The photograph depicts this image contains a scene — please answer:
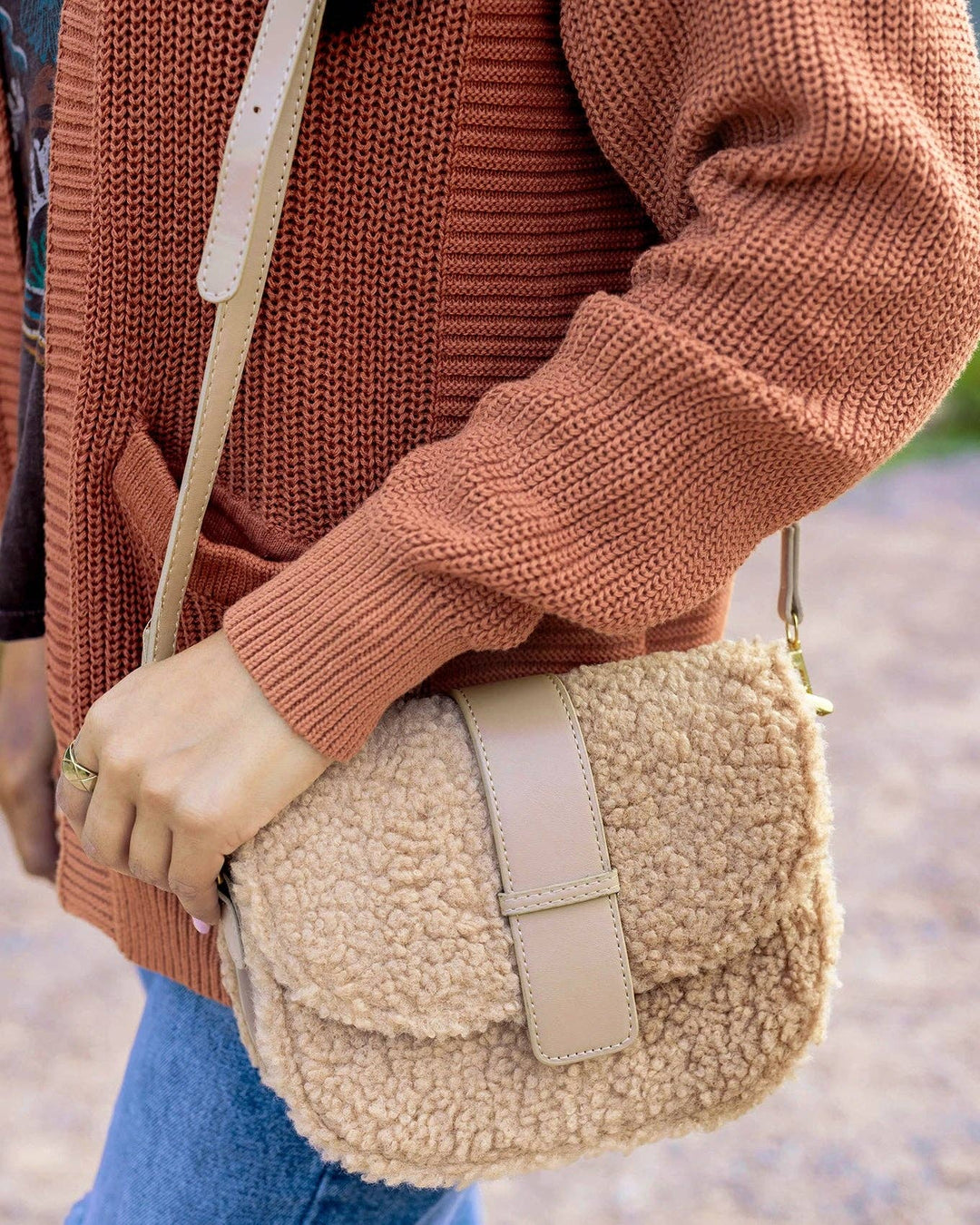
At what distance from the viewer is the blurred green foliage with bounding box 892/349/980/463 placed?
6387 mm

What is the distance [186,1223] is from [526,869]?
451 millimetres

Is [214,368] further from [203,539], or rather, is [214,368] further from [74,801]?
[74,801]

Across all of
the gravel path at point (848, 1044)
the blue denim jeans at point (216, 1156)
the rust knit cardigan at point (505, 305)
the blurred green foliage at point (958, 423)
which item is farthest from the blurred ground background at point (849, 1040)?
the blurred green foliage at point (958, 423)

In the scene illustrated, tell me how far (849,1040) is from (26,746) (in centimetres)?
197

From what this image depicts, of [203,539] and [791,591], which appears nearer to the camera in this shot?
[203,539]

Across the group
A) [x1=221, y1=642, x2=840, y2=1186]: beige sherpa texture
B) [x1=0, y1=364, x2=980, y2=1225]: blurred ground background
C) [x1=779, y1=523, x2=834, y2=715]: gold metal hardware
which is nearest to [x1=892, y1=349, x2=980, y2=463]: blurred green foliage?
[x1=0, y1=364, x2=980, y2=1225]: blurred ground background

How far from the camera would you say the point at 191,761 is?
829 millimetres

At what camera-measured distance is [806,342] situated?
79 cm

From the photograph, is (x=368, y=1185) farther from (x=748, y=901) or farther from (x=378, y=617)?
(x=378, y=617)

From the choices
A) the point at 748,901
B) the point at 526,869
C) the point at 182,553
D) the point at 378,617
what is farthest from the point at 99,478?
the point at 748,901

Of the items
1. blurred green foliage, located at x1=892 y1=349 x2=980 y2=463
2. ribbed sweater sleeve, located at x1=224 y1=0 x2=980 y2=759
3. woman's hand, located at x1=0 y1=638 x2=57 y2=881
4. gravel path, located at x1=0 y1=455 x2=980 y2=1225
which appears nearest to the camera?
ribbed sweater sleeve, located at x1=224 y1=0 x2=980 y2=759

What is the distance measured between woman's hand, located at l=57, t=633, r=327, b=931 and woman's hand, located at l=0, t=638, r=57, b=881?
60cm

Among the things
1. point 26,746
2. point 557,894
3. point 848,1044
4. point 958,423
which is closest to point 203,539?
point 557,894

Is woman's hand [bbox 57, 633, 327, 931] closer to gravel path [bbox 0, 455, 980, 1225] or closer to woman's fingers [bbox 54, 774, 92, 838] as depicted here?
woman's fingers [bbox 54, 774, 92, 838]
